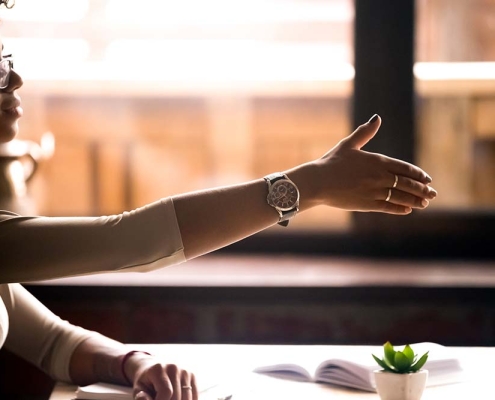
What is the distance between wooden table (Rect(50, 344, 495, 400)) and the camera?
1392mm

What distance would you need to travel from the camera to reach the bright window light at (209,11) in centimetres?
272

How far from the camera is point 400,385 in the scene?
126 centimetres

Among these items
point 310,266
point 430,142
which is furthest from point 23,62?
point 430,142

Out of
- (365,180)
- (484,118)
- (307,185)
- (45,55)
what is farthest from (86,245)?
(484,118)

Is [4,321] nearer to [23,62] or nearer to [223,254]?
[223,254]

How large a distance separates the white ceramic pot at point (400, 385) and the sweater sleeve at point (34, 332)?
606mm

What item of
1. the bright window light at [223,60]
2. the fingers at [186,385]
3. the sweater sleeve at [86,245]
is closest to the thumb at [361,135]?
the sweater sleeve at [86,245]

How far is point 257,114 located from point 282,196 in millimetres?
1440

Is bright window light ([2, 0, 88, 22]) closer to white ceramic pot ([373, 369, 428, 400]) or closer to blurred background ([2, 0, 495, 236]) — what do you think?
blurred background ([2, 0, 495, 236])

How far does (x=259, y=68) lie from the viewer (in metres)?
2.75

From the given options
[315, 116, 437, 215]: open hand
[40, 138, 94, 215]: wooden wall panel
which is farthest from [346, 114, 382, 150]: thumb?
[40, 138, 94, 215]: wooden wall panel

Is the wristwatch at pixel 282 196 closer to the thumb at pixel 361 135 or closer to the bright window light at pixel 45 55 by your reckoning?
the thumb at pixel 361 135

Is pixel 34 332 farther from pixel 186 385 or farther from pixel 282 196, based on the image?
pixel 282 196

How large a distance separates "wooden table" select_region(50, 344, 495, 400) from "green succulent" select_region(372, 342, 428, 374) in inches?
4.6
